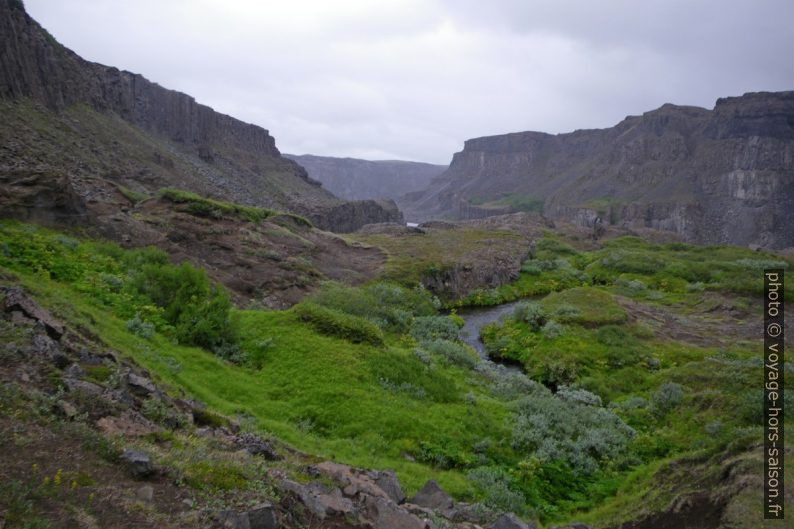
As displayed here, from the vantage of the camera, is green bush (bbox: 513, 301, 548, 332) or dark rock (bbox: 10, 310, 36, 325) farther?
green bush (bbox: 513, 301, 548, 332)

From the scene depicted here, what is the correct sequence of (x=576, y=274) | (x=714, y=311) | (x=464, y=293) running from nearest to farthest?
(x=714, y=311), (x=464, y=293), (x=576, y=274)

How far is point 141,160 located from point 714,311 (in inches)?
2810

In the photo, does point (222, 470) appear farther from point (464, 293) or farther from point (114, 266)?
point (464, 293)

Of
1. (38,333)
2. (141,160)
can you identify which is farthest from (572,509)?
(141,160)

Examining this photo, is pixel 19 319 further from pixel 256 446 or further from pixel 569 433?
pixel 569 433

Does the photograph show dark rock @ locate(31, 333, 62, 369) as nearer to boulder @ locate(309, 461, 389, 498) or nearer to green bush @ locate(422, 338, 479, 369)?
boulder @ locate(309, 461, 389, 498)

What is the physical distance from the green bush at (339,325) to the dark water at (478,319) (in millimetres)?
10979

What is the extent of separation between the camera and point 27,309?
10.1m

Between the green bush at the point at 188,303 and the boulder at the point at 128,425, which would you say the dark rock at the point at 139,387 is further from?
the green bush at the point at 188,303

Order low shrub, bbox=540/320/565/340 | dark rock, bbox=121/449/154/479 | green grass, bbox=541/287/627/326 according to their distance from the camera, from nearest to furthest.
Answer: dark rock, bbox=121/449/154/479 → low shrub, bbox=540/320/565/340 → green grass, bbox=541/287/627/326

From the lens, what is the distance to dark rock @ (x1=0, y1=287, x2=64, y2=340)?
9.85 meters

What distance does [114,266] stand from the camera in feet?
65.4

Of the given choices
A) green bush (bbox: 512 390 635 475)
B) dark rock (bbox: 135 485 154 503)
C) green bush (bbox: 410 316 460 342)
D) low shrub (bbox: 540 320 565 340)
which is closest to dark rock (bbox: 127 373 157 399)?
dark rock (bbox: 135 485 154 503)

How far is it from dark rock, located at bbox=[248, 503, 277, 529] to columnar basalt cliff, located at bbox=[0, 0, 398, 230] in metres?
23.7
